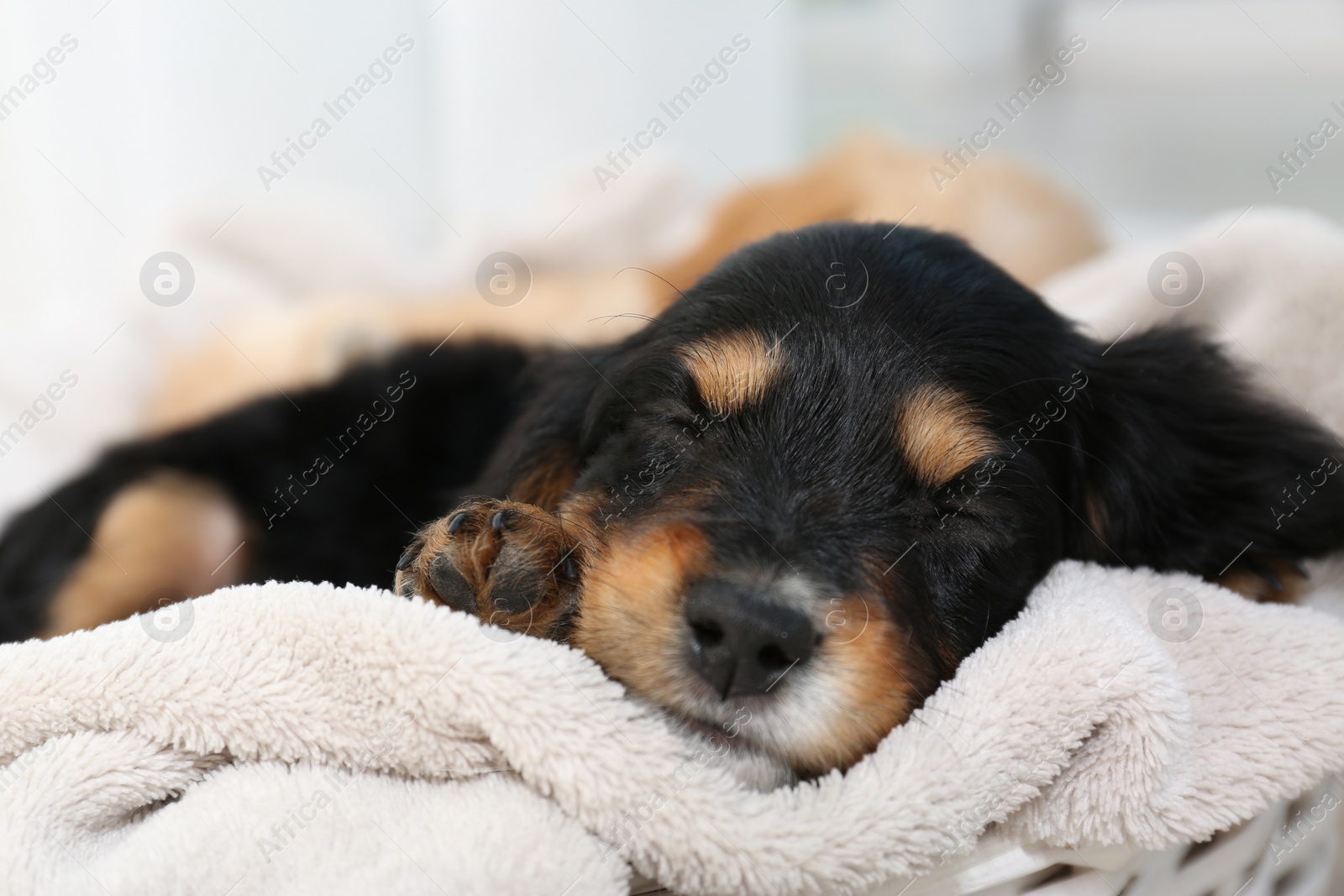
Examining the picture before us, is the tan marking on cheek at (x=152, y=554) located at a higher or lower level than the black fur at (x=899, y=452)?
lower

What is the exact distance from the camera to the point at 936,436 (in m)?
1.88

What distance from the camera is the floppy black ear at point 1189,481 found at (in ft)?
7.06

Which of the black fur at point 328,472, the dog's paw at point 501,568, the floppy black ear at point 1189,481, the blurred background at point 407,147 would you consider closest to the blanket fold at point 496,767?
the dog's paw at point 501,568

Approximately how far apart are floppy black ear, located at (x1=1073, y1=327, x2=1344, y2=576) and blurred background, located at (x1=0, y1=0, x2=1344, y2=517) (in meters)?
2.02

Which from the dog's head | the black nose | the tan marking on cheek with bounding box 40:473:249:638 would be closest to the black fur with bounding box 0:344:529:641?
the tan marking on cheek with bounding box 40:473:249:638

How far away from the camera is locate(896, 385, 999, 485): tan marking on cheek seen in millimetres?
1877

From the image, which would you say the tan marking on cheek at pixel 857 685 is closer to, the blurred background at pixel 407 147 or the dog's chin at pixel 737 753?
the dog's chin at pixel 737 753

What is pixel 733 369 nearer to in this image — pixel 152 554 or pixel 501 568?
pixel 501 568

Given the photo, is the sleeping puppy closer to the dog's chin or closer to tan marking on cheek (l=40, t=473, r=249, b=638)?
the dog's chin

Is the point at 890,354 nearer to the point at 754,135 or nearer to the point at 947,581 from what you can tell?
the point at 947,581

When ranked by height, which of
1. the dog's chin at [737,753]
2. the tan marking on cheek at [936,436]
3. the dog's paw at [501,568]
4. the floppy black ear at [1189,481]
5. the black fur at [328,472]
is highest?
the floppy black ear at [1189,481]

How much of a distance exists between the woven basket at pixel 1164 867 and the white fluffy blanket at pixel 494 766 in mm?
39

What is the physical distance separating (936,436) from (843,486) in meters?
0.19

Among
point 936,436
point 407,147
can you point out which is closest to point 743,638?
point 936,436
